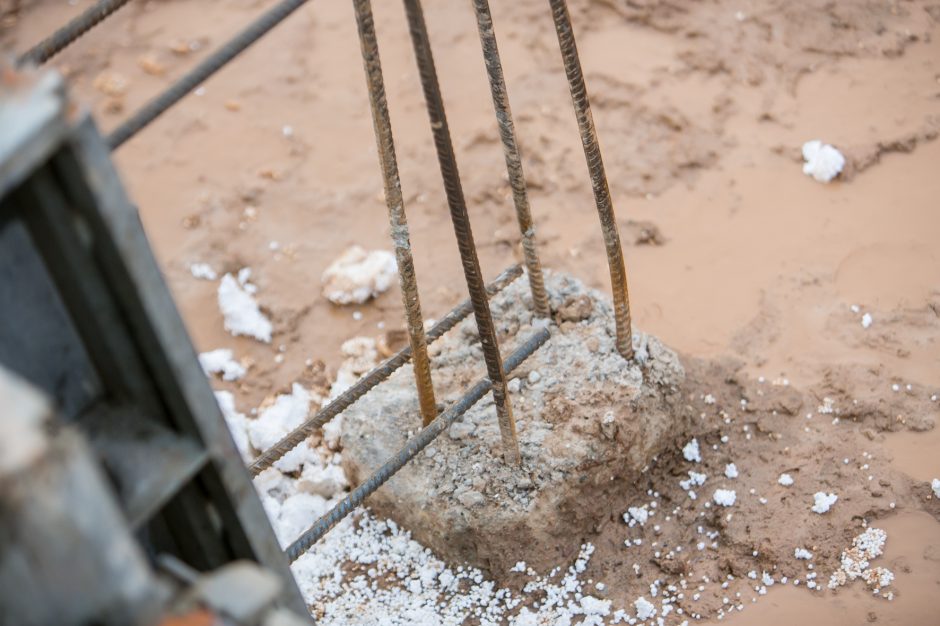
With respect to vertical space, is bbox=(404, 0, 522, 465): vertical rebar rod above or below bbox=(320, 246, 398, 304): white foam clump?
above

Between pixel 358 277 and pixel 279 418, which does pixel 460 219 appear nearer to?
pixel 279 418

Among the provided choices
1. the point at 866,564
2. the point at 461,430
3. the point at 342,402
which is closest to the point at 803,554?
the point at 866,564

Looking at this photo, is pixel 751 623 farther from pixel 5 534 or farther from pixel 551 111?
pixel 551 111

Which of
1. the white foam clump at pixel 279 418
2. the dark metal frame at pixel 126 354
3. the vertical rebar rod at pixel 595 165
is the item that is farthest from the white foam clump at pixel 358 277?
the dark metal frame at pixel 126 354

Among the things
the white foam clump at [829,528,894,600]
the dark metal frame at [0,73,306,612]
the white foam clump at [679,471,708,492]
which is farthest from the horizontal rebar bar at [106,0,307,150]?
the white foam clump at [829,528,894,600]

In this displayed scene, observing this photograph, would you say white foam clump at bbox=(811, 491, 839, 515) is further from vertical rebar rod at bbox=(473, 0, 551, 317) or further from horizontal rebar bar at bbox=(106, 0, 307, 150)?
horizontal rebar bar at bbox=(106, 0, 307, 150)

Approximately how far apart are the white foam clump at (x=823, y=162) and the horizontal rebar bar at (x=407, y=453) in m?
2.55

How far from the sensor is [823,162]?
19.4ft

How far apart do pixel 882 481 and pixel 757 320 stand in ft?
3.89

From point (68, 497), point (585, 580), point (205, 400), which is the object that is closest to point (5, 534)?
point (68, 497)

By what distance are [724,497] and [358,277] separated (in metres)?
2.38

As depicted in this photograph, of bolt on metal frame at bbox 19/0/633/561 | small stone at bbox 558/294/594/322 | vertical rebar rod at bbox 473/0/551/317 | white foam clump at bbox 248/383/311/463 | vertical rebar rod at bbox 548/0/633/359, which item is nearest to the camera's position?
bolt on metal frame at bbox 19/0/633/561

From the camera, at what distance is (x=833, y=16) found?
6688 mm

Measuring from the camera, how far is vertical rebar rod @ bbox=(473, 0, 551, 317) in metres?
3.61
